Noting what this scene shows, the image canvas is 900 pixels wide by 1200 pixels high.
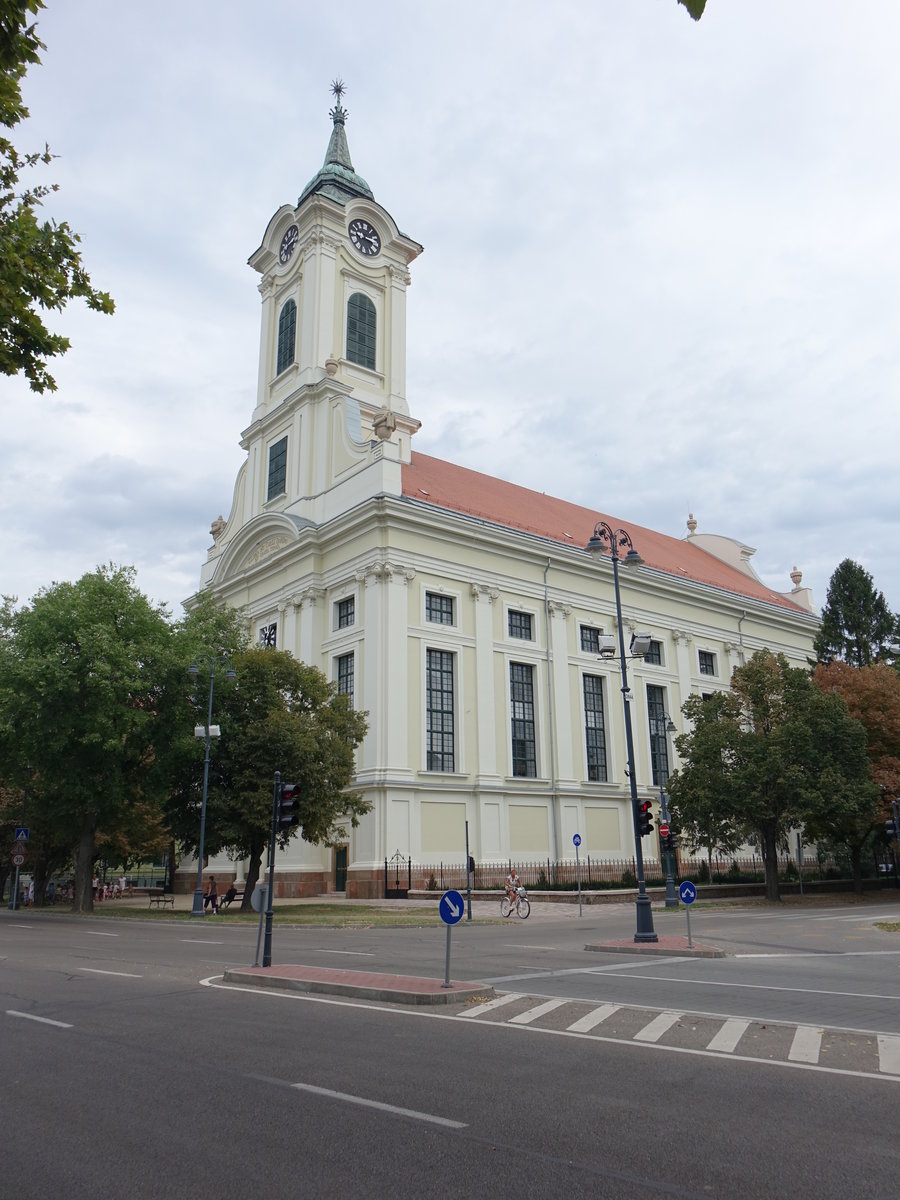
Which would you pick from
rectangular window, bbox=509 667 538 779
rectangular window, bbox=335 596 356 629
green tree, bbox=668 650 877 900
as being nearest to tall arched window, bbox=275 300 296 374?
rectangular window, bbox=335 596 356 629

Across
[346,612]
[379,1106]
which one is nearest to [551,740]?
[346,612]

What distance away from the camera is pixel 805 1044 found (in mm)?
8312

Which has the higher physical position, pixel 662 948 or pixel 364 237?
pixel 364 237

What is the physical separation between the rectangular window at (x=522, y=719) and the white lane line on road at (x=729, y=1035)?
108 feet

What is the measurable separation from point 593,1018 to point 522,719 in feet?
111

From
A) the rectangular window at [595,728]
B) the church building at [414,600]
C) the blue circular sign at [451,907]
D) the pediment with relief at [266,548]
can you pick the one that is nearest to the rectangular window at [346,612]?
the church building at [414,600]

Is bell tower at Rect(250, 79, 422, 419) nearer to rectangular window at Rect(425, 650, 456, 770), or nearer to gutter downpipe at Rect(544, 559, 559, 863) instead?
gutter downpipe at Rect(544, 559, 559, 863)

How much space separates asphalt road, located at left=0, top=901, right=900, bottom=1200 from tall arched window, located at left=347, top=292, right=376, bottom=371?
136 ft

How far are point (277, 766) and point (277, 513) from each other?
61.3 ft

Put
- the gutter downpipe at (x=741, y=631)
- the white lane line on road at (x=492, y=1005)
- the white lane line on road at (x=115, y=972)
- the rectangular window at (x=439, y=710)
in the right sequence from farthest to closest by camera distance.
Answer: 1. the gutter downpipe at (x=741, y=631)
2. the rectangular window at (x=439, y=710)
3. the white lane line on road at (x=115, y=972)
4. the white lane line on road at (x=492, y=1005)

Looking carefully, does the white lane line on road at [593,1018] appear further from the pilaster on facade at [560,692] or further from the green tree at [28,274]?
the pilaster on facade at [560,692]

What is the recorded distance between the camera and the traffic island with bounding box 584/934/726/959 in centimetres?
1633

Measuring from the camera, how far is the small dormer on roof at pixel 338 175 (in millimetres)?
51688

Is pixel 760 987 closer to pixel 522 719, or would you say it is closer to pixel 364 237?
pixel 522 719
